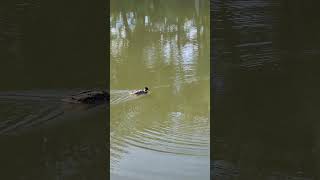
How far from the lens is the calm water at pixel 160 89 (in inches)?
104
